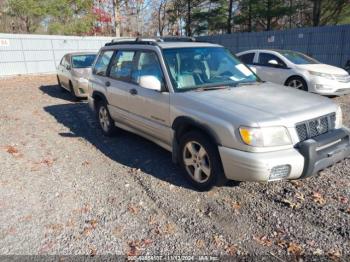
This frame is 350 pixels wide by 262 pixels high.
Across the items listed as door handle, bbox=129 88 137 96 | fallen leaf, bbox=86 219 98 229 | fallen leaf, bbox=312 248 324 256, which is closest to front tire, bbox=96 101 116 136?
door handle, bbox=129 88 137 96

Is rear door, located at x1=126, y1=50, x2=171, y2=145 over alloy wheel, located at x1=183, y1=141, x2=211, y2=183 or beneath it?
over

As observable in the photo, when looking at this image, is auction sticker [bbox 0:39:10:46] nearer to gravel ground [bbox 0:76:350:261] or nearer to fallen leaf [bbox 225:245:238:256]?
gravel ground [bbox 0:76:350:261]

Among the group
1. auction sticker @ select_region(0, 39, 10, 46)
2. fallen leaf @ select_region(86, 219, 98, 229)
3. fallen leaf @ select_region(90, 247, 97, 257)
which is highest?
auction sticker @ select_region(0, 39, 10, 46)

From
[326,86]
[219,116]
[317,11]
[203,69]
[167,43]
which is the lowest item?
[326,86]

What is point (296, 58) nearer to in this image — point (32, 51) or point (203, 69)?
point (203, 69)

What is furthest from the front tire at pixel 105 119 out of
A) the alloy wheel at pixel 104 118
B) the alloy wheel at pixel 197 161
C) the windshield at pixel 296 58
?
the windshield at pixel 296 58

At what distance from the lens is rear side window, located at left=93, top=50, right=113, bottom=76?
604 centimetres

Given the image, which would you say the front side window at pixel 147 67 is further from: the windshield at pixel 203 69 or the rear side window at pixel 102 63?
the rear side window at pixel 102 63

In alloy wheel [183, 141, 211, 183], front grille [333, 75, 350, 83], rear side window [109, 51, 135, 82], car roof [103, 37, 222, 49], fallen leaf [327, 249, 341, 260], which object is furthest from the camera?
front grille [333, 75, 350, 83]

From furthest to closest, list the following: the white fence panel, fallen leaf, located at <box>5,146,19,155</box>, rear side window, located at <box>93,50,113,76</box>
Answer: the white fence panel < rear side window, located at <box>93,50,113,76</box> < fallen leaf, located at <box>5,146,19,155</box>

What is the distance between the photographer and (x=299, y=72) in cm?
899

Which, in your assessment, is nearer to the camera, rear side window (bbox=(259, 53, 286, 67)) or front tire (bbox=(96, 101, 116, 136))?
front tire (bbox=(96, 101, 116, 136))

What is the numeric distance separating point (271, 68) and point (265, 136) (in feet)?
23.3

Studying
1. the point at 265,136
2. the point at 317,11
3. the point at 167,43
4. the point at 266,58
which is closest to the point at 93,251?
the point at 265,136
